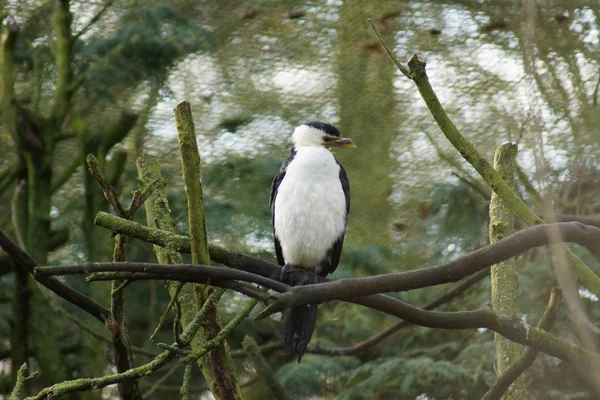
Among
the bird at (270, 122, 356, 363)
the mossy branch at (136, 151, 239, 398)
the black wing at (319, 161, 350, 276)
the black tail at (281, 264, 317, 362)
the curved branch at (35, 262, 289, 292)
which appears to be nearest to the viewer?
the curved branch at (35, 262, 289, 292)

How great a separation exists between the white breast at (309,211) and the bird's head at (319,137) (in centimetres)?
40

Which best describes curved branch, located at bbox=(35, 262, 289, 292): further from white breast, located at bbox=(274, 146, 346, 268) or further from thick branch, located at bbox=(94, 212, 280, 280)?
white breast, located at bbox=(274, 146, 346, 268)

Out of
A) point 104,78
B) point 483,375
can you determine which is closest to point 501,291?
point 483,375

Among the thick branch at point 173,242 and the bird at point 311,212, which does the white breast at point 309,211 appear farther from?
the thick branch at point 173,242

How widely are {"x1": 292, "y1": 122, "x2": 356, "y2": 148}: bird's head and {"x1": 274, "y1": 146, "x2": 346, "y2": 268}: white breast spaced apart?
0.40 m

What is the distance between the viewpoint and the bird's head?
372 centimetres

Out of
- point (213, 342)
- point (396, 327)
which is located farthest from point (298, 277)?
point (213, 342)

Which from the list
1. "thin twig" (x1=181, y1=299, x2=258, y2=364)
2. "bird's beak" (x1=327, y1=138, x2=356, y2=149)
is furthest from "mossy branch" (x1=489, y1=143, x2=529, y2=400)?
"bird's beak" (x1=327, y1=138, x2=356, y2=149)

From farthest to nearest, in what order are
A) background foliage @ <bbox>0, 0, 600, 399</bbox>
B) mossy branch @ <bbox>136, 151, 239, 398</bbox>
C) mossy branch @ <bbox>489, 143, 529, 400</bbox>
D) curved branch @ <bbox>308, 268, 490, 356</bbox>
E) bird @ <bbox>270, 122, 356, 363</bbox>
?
background foliage @ <bbox>0, 0, 600, 399</bbox> → curved branch @ <bbox>308, 268, 490, 356</bbox> → bird @ <bbox>270, 122, 356, 363</bbox> → mossy branch @ <bbox>489, 143, 529, 400</bbox> → mossy branch @ <bbox>136, 151, 239, 398</bbox>

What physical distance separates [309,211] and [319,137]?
0.62 m

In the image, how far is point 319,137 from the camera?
12.2 feet

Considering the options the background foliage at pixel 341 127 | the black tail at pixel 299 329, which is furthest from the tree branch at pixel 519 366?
the background foliage at pixel 341 127

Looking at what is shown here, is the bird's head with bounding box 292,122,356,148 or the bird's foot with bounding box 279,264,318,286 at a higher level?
the bird's head with bounding box 292,122,356,148

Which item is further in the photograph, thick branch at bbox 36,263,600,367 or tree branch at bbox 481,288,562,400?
tree branch at bbox 481,288,562,400
